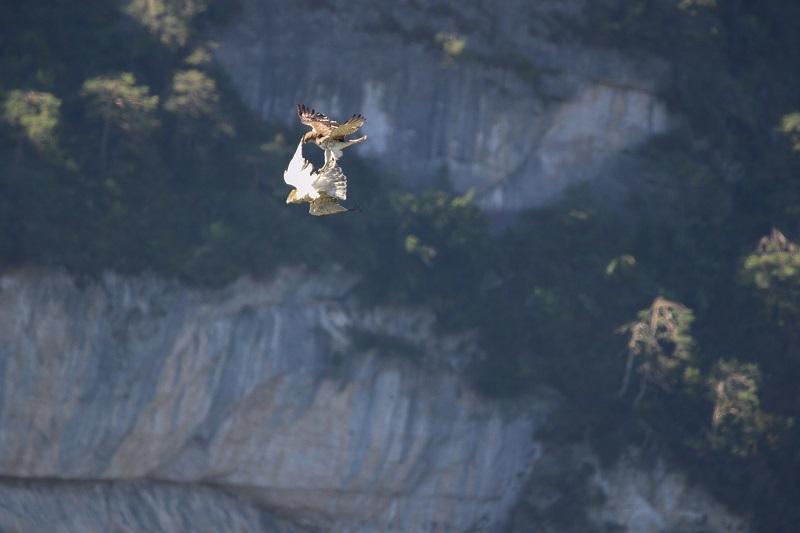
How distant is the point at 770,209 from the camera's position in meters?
37.6

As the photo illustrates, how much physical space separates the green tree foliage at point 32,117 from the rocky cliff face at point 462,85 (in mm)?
5741

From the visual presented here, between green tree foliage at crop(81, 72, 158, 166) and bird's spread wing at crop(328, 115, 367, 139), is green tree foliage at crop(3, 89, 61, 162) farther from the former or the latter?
bird's spread wing at crop(328, 115, 367, 139)

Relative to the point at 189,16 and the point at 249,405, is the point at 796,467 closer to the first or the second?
the point at 249,405

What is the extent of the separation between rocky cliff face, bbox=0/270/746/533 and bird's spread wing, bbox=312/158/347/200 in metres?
18.0

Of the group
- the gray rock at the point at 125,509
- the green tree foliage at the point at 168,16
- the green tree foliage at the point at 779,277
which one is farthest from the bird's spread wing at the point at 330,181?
the green tree foliage at the point at 779,277

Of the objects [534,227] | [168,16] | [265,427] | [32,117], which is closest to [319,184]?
→ [32,117]

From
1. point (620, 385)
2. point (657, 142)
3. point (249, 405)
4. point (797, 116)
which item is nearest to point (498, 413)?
point (620, 385)

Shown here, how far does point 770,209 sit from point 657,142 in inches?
138

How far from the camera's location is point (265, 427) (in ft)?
108

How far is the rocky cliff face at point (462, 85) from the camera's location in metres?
35.7

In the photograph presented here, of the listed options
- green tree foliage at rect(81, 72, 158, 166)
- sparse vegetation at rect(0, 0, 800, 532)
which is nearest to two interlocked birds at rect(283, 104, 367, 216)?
sparse vegetation at rect(0, 0, 800, 532)

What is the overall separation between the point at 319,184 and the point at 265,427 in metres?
20.0

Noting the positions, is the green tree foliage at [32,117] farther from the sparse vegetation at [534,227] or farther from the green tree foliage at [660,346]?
the green tree foliage at [660,346]

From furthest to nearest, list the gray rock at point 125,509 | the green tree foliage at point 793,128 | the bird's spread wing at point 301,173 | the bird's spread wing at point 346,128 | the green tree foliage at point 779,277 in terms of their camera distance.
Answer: the green tree foliage at point 793,128
the green tree foliage at point 779,277
the gray rock at point 125,509
the bird's spread wing at point 301,173
the bird's spread wing at point 346,128
